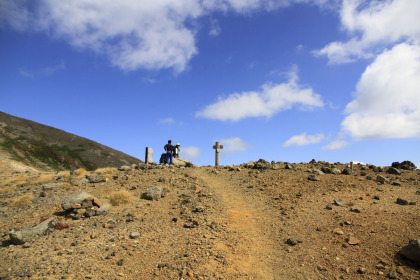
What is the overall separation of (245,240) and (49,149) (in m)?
52.5

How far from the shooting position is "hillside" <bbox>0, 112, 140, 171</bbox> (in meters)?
43.2

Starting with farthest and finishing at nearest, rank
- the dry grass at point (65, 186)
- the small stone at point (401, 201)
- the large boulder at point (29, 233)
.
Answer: the dry grass at point (65, 186)
the small stone at point (401, 201)
the large boulder at point (29, 233)

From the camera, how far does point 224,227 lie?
10508 mm

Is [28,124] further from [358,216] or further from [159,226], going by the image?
[358,216]

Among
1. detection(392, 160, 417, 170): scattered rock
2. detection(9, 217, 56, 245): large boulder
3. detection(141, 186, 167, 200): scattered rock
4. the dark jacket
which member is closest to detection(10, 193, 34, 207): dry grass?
detection(9, 217, 56, 245): large boulder

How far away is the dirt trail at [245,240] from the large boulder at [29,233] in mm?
6348

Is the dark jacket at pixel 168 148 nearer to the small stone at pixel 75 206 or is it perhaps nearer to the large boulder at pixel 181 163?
the large boulder at pixel 181 163

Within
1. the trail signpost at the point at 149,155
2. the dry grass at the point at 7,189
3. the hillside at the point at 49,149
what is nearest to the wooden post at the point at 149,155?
the trail signpost at the point at 149,155

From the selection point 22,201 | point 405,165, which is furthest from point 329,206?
point 22,201

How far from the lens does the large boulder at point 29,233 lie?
Result: 345 inches

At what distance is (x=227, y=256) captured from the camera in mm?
8570

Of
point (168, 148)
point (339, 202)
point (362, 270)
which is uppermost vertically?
point (168, 148)

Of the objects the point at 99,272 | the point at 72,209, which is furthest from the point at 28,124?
the point at 99,272

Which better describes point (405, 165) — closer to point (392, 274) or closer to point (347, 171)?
point (347, 171)
